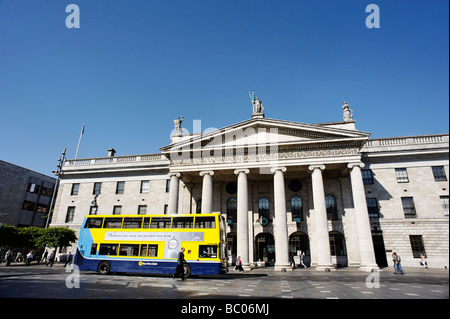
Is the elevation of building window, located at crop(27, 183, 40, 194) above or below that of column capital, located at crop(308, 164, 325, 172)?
above

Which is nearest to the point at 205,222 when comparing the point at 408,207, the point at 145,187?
the point at 145,187

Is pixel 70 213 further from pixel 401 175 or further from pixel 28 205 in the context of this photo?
pixel 401 175

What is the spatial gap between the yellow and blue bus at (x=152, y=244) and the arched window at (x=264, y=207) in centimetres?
1299

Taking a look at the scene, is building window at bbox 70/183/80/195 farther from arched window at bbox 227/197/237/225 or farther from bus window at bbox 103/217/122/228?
arched window at bbox 227/197/237/225

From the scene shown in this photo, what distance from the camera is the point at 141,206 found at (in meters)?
35.2

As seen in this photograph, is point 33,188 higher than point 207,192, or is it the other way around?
point 33,188

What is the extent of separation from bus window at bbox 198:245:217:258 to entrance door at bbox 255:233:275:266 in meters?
14.1

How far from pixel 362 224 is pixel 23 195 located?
168ft

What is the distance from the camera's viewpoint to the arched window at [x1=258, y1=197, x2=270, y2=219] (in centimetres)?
3159

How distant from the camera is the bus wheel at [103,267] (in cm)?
1928

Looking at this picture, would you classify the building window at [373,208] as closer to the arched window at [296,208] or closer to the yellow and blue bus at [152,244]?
the arched window at [296,208]

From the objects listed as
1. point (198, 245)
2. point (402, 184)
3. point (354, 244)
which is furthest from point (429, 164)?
point (198, 245)

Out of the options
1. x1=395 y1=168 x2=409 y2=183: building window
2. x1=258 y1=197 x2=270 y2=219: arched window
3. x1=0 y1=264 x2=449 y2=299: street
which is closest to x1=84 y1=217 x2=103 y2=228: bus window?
x1=0 y1=264 x2=449 y2=299: street

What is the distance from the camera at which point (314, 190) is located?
87.1 ft
